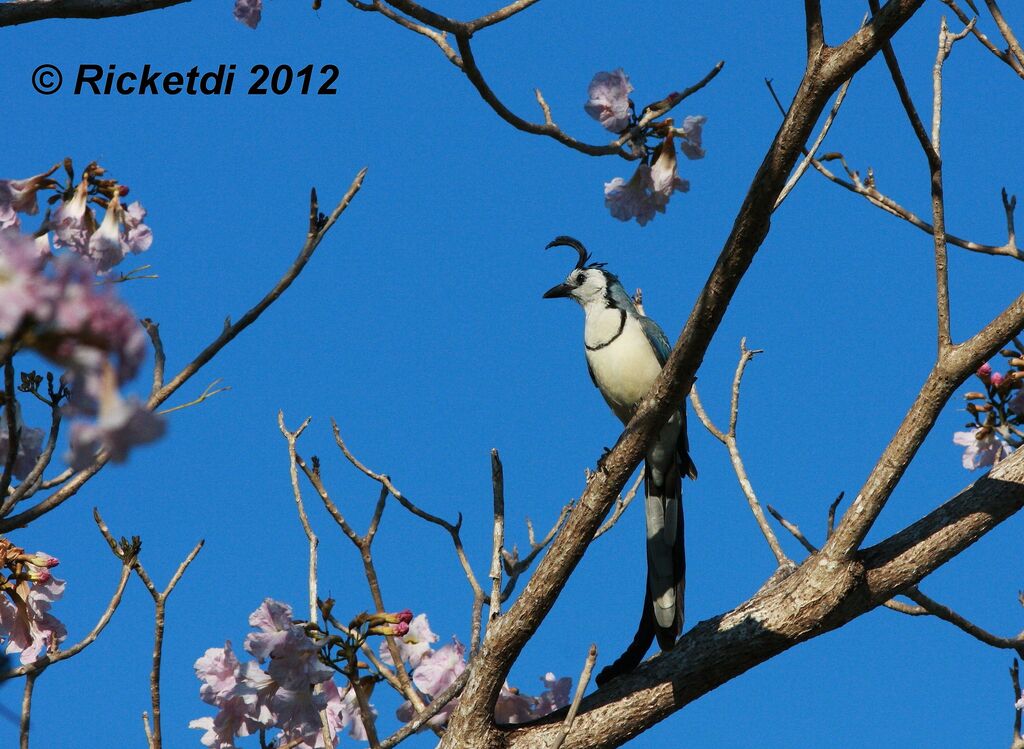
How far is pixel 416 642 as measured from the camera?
3459 mm

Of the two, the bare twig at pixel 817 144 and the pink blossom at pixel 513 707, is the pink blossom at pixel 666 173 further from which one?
the pink blossom at pixel 513 707

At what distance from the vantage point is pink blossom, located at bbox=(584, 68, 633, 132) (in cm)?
327

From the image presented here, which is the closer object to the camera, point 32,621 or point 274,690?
point 32,621

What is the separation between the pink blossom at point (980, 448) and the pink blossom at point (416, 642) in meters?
2.18

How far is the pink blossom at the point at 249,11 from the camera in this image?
10.6ft

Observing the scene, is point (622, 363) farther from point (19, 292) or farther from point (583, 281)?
point (19, 292)

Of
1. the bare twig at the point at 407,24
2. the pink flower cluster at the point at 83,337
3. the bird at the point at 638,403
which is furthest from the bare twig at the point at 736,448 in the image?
the pink flower cluster at the point at 83,337

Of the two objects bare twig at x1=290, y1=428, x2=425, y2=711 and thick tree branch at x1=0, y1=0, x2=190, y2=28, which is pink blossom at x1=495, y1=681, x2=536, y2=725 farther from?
thick tree branch at x1=0, y1=0, x2=190, y2=28

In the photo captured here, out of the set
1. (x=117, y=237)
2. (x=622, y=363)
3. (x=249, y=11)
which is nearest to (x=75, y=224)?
(x=117, y=237)

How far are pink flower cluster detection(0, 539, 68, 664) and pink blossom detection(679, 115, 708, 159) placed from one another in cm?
205

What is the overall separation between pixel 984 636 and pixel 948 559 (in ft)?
0.99

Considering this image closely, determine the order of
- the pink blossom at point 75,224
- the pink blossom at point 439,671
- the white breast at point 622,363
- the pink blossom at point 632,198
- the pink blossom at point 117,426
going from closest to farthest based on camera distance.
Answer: the pink blossom at point 117,426, the pink blossom at point 75,224, the pink blossom at point 632,198, the pink blossom at point 439,671, the white breast at point 622,363

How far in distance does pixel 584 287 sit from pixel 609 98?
1.67 meters

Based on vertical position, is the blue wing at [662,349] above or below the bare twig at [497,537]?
above
